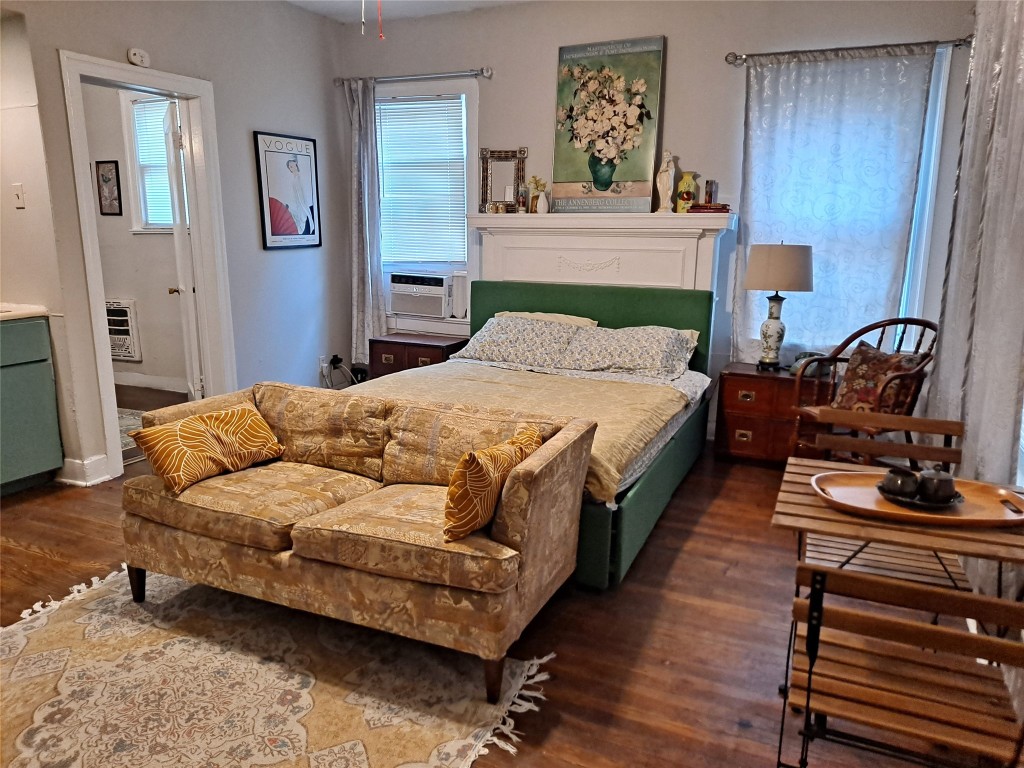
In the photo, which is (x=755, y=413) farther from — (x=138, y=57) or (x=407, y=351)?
(x=138, y=57)

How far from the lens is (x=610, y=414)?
3.17 meters

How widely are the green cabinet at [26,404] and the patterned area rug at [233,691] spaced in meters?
1.33

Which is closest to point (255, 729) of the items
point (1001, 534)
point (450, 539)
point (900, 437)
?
point (450, 539)

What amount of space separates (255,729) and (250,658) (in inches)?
14.1

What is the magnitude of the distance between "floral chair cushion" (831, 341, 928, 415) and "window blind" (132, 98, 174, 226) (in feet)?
16.3

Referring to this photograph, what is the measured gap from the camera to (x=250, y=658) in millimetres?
2314

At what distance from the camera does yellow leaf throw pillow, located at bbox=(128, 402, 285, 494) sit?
249 centimetres

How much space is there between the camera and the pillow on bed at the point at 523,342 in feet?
14.0

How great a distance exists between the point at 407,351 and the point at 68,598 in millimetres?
2777

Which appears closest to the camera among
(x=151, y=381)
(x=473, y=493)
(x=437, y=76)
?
(x=473, y=493)

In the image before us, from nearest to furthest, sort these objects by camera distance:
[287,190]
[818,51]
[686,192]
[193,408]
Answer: [193,408]
[818,51]
[686,192]
[287,190]

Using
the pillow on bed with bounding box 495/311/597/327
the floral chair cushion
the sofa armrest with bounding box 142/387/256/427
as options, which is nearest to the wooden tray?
the floral chair cushion

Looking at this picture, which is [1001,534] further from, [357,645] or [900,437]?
[900,437]

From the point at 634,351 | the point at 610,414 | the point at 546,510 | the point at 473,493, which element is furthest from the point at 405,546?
the point at 634,351
